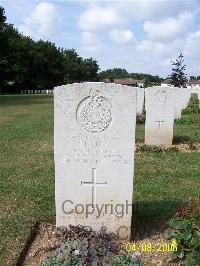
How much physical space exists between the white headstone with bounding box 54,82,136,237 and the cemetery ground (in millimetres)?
724

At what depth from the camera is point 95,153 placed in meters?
5.43

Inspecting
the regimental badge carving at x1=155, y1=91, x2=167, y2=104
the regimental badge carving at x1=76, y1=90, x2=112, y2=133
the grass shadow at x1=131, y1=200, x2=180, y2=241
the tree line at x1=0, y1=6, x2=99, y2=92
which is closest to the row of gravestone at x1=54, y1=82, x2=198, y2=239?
the regimental badge carving at x1=76, y1=90, x2=112, y2=133

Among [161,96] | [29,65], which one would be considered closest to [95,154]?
[161,96]

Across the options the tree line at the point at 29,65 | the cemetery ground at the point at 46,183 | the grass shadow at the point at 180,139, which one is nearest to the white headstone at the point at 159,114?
the cemetery ground at the point at 46,183

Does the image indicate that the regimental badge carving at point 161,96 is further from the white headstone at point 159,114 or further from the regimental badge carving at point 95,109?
the regimental badge carving at point 95,109

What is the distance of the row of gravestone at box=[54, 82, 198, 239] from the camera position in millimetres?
5289

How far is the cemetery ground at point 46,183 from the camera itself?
619cm

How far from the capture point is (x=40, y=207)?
270 inches

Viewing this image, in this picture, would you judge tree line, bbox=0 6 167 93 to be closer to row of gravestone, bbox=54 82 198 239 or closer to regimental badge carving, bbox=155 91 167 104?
regimental badge carving, bbox=155 91 167 104

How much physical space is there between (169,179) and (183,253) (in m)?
3.68

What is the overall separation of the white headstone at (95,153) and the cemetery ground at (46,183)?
0.72 meters

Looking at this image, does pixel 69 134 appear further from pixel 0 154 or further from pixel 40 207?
pixel 0 154

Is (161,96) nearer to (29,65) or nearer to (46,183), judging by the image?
(46,183)

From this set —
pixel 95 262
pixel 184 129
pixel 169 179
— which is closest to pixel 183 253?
pixel 95 262
